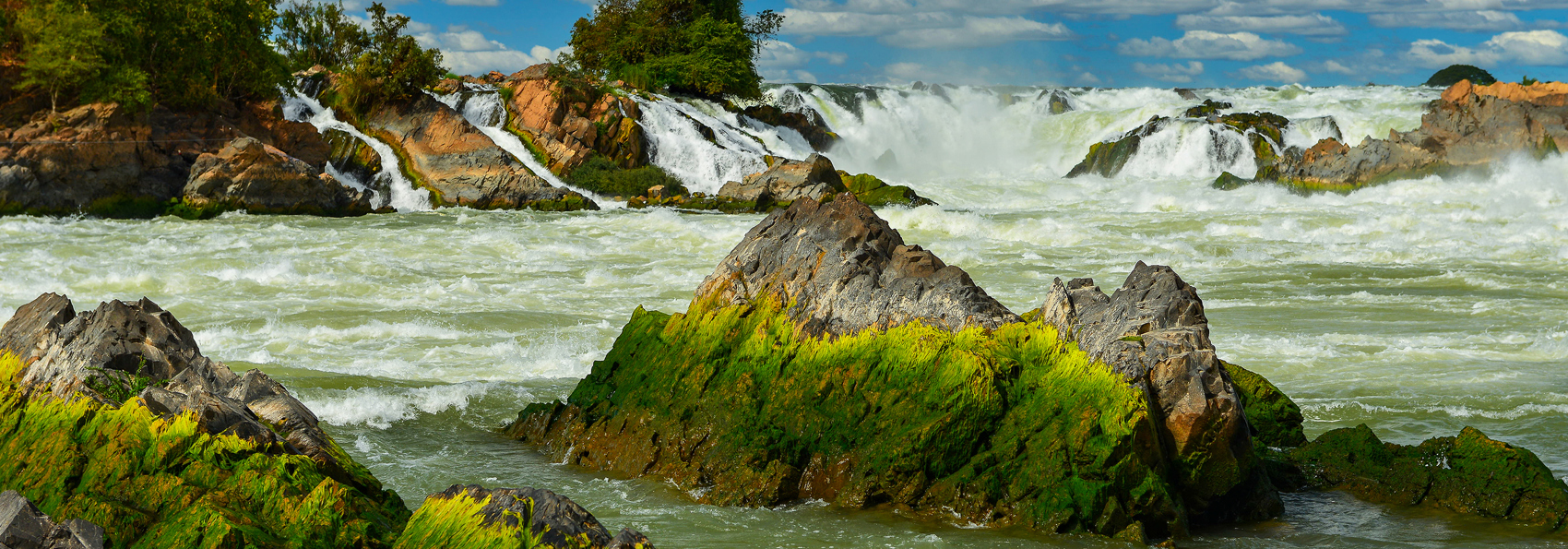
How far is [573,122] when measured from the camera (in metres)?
35.5

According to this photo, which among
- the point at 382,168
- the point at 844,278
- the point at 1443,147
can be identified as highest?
the point at 1443,147

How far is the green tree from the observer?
28.2m

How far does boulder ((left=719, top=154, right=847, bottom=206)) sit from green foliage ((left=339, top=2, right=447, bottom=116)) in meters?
10.2

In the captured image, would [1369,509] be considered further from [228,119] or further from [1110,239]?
[228,119]

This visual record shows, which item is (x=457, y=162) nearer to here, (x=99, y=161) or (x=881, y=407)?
(x=99, y=161)

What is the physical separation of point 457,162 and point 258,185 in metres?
5.67

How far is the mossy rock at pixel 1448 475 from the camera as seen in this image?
5941mm

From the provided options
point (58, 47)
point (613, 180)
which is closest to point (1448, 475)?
point (613, 180)

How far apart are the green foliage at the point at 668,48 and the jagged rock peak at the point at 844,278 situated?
37.6 meters

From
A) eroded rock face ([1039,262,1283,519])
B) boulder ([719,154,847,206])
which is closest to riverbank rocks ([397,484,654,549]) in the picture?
eroded rock face ([1039,262,1283,519])

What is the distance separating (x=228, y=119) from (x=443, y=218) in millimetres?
8969

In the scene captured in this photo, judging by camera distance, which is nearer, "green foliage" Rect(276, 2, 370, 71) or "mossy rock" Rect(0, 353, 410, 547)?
"mossy rock" Rect(0, 353, 410, 547)

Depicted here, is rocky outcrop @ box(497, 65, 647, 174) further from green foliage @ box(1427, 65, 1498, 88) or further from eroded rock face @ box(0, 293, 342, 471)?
green foliage @ box(1427, 65, 1498, 88)

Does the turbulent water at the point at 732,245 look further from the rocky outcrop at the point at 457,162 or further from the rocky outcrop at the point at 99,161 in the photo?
the rocky outcrop at the point at 457,162
